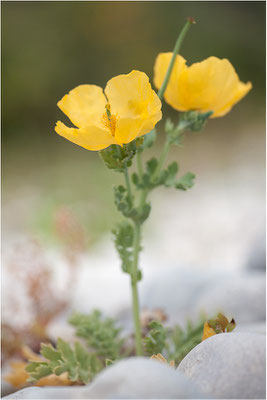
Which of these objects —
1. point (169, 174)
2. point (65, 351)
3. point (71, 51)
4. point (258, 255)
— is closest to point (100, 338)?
point (65, 351)

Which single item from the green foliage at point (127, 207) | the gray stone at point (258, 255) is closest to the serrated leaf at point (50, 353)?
the green foliage at point (127, 207)

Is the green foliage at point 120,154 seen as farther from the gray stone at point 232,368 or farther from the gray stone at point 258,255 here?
the gray stone at point 258,255

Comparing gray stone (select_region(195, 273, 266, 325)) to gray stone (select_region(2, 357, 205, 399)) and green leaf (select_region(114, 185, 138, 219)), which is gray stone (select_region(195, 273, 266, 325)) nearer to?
green leaf (select_region(114, 185, 138, 219))

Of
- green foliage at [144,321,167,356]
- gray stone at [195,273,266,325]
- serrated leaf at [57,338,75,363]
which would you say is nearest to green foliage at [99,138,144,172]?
green foliage at [144,321,167,356]

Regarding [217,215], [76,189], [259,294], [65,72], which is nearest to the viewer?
[259,294]

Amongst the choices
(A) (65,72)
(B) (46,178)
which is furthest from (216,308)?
(A) (65,72)

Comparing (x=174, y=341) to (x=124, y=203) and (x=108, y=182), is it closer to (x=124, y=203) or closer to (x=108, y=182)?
(x=124, y=203)

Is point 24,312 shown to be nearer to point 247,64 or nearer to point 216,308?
point 216,308
